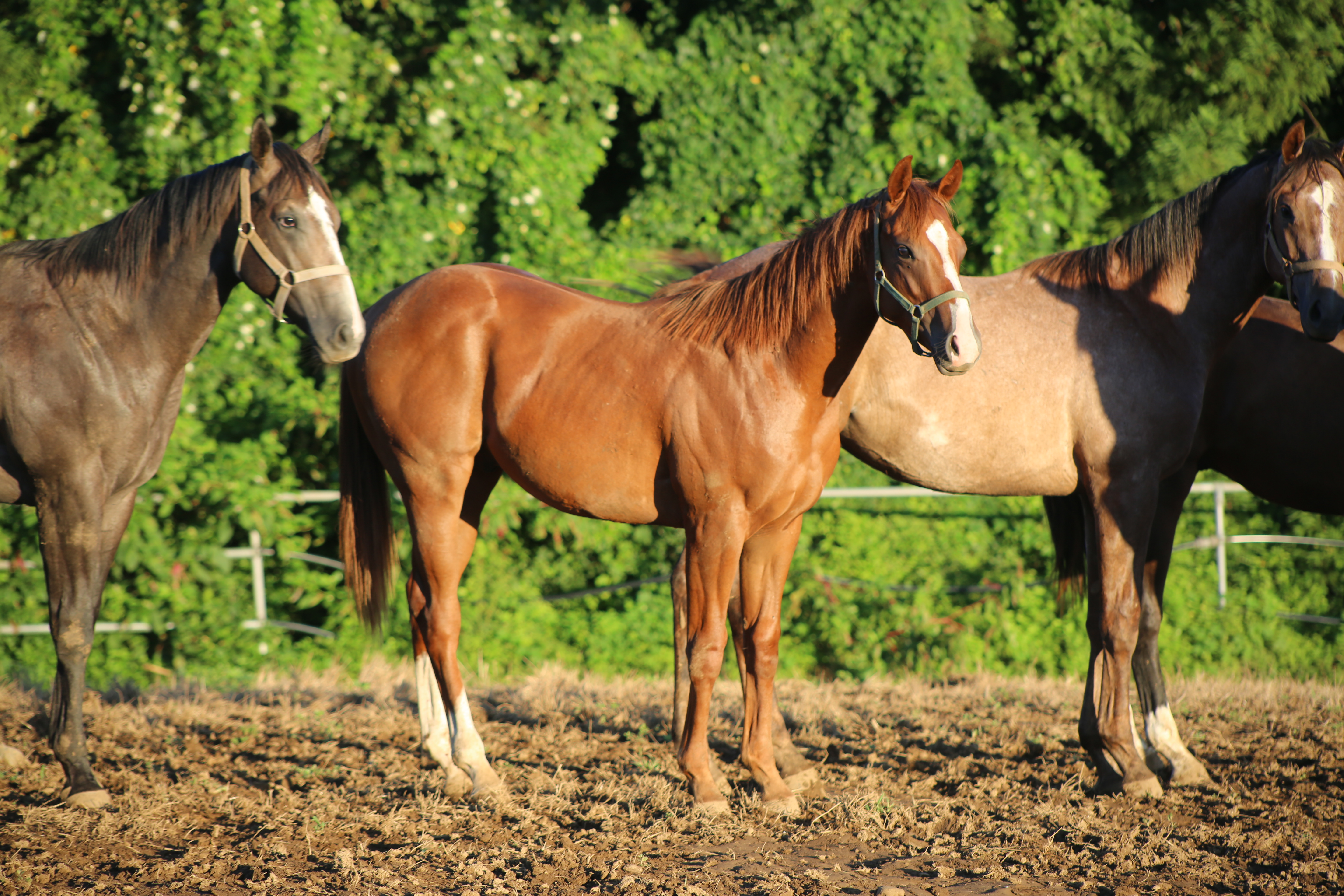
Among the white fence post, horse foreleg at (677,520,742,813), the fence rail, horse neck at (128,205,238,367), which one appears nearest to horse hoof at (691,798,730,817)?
A: horse foreleg at (677,520,742,813)

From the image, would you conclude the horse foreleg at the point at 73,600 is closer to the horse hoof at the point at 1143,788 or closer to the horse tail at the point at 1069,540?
the horse hoof at the point at 1143,788

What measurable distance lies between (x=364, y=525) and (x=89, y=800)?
1.40 m

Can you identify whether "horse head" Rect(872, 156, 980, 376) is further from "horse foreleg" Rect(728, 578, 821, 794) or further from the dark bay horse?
the dark bay horse

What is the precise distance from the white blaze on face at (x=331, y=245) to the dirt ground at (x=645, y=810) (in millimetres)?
1742

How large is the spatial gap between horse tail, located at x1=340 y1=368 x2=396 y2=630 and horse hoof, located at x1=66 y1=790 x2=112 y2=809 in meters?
1.12

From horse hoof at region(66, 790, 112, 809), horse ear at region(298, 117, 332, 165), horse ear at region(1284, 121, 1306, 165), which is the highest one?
horse ear at region(298, 117, 332, 165)

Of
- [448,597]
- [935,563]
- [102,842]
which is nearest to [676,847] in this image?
[448,597]

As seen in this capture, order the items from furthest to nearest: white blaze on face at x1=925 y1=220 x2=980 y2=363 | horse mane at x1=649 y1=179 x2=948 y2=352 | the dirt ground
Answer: horse mane at x1=649 y1=179 x2=948 y2=352
white blaze on face at x1=925 y1=220 x2=980 y2=363
the dirt ground

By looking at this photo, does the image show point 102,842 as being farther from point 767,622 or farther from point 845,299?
point 845,299

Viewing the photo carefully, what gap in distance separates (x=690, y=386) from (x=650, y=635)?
3.82 m

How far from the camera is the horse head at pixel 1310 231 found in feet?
11.1

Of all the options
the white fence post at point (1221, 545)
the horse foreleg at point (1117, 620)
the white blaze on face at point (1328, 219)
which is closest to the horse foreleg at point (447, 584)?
the horse foreleg at point (1117, 620)

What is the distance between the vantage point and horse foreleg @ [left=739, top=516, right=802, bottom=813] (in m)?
3.56

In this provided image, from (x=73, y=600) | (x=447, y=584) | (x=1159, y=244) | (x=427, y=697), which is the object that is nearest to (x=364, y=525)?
(x=447, y=584)
